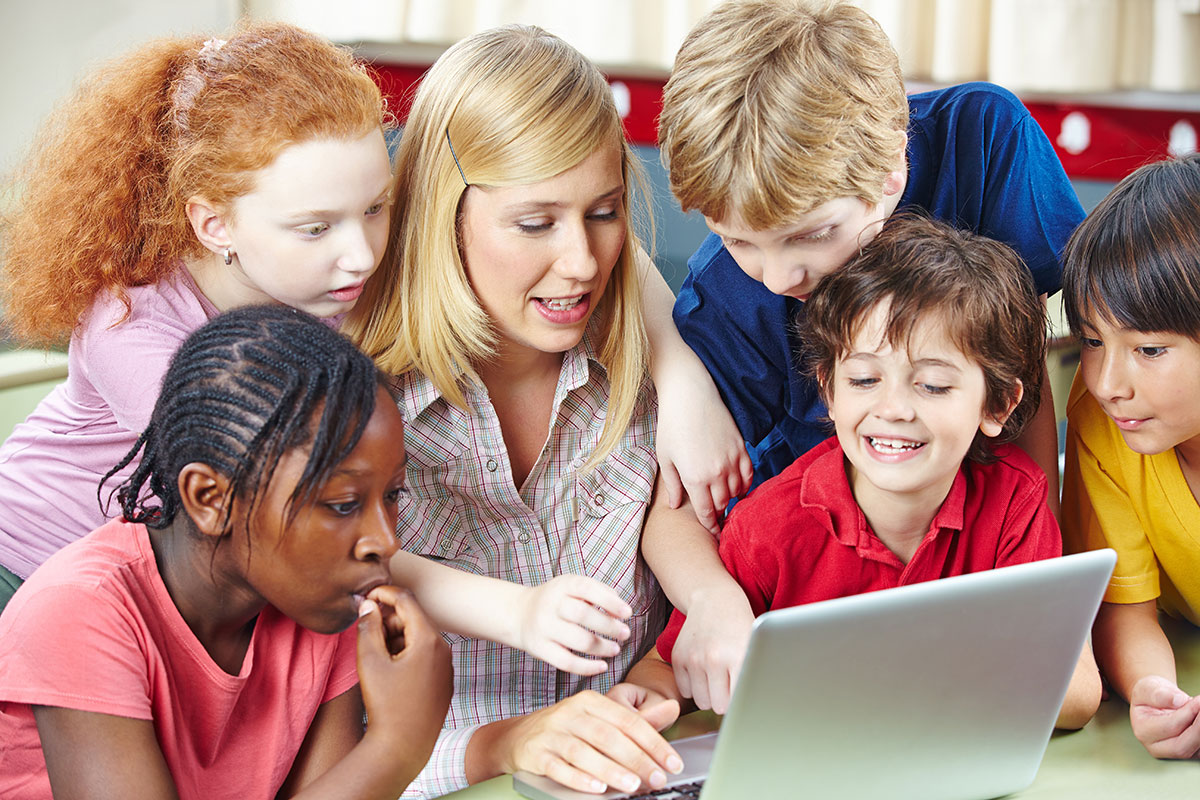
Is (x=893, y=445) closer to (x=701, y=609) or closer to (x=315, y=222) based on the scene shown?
(x=701, y=609)

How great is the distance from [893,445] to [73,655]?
70 cm

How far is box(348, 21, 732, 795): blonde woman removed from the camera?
3.78 feet

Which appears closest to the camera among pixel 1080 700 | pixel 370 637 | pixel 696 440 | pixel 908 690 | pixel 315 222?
pixel 908 690

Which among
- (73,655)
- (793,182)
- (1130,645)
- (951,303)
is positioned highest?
(793,182)

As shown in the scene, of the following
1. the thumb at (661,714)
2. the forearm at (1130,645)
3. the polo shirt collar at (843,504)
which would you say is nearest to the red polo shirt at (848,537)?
the polo shirt collar at (843,504)

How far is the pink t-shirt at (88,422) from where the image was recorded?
1137 millimetres

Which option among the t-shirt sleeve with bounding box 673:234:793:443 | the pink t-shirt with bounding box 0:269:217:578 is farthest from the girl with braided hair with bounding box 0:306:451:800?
the t-shirt sleeve with bounding box 673:234:793:443

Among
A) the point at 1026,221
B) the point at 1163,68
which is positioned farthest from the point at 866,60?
the point at 1163,68

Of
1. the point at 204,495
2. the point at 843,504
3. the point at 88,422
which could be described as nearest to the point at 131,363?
the point at 88,422

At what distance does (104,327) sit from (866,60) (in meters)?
0.77

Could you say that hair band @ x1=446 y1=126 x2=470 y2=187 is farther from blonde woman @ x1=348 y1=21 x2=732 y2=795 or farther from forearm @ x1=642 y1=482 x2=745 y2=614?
forearm @ x1=642 y1=482 x2=745 y2=614

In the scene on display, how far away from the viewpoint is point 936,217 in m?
1.26

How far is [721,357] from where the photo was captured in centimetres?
Result: 134

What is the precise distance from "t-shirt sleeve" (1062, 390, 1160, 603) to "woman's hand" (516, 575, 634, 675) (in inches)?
20.8
